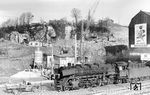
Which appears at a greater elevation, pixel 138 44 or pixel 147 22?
pixel 147 22

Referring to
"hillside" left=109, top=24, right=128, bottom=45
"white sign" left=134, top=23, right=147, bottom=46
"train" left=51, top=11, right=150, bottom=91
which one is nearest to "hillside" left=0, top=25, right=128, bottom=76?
"hillside" left=109, top=24, right=128, bottom=45

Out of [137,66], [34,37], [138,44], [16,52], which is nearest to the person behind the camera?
[137,66]

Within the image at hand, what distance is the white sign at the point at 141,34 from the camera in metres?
48.9

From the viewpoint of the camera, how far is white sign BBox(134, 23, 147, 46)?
4886cm

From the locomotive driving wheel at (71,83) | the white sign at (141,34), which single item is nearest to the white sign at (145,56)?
the white sign at (141,34)

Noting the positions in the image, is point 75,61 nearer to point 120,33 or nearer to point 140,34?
point 140,34

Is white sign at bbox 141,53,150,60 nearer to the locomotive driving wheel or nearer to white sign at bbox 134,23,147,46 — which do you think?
white sign at bbox 134,23,147,46

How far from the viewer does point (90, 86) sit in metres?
23.4

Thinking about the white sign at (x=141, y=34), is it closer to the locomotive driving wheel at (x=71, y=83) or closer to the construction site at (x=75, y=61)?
the construction site at (x=75, y=61)

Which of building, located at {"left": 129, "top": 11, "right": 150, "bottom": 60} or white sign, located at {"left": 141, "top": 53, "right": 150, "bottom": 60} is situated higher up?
building, located at {"left": 129, "top": 11, "right": 150, "bottom": 60}

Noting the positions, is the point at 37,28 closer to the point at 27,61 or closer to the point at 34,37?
the point at 34,37

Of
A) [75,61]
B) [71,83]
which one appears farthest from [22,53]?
Result: [71,83]

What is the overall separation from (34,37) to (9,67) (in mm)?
35094

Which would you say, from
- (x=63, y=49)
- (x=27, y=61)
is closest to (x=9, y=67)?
(x=27, y=61)
